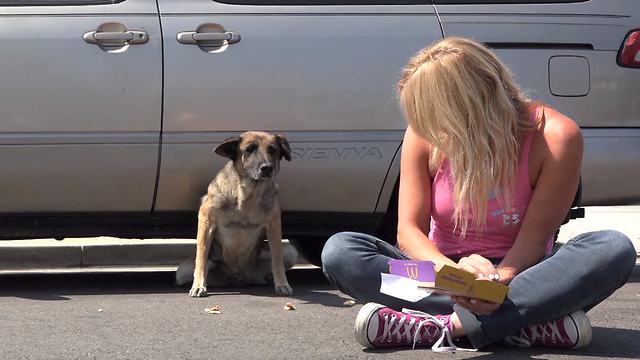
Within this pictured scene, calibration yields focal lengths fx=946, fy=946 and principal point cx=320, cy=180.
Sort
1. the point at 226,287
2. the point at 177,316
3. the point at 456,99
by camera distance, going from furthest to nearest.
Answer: the point at 226,287 < the point at 177,316 < the point at 456,99

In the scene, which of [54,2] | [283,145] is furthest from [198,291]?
[54,2]

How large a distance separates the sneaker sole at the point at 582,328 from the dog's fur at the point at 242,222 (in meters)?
2.13

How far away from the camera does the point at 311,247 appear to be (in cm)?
596

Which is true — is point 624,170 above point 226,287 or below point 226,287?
above

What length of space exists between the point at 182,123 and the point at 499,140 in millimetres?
2161

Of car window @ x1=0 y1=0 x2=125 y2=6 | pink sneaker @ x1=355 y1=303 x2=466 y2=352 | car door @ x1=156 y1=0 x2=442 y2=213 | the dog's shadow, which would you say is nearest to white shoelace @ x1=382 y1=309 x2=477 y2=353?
pink sneaker @ x1=355 y1=303 x2=466 y2=352

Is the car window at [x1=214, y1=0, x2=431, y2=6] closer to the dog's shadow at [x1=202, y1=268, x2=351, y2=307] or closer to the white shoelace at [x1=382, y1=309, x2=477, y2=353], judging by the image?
the dog's shadow at [x1=202, y1=268, x2=351, y2=307]

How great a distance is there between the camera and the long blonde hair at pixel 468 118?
122 inches

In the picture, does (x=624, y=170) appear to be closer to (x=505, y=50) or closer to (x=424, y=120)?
(x=505, y=50)

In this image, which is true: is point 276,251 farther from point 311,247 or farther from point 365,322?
point 365,322

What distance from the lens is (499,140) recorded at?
313 centimetres

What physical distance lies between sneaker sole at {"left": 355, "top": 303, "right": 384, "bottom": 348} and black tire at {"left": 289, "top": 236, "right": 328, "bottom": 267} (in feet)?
8.48

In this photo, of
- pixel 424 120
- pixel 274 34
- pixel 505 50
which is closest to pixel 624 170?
Result: pixel 505 50

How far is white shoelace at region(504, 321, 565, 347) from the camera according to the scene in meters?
3.19
